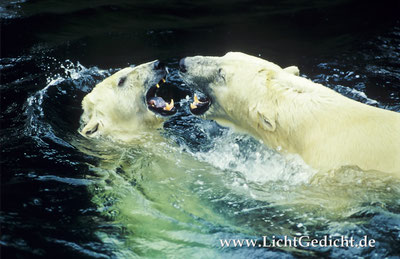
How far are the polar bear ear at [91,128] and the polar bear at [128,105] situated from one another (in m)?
0.05

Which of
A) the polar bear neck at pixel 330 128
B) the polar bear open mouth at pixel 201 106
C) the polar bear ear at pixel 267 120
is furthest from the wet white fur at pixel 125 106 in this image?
the polar bear neck at pixel 330 128

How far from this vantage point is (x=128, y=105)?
15.0ft

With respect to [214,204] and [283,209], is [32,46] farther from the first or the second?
[283,209]

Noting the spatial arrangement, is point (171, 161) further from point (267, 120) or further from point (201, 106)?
point (267, 120)

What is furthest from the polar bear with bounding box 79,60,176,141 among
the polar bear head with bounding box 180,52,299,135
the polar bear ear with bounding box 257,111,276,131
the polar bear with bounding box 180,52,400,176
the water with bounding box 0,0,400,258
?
the polar bear ear with bounding box 257,111,276,131

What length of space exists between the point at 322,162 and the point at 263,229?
687 millimetres

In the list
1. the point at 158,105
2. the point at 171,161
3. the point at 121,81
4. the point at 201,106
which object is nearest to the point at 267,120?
the point at 201,106

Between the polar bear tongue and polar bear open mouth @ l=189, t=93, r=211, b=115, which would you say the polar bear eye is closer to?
the polar bear tongue

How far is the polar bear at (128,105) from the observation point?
14.9 ft

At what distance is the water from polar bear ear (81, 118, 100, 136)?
13 centimetres

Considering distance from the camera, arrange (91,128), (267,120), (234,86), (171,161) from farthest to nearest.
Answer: (91,128)
(171,161)
(234,86)
(267,120)

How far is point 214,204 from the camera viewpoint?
3.62m

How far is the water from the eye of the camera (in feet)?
10.4

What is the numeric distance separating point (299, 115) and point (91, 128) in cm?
214
